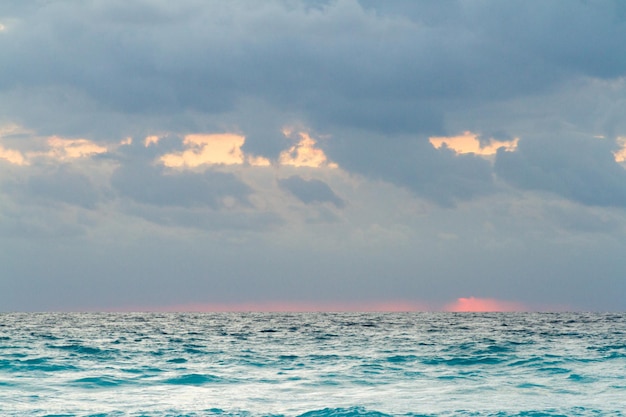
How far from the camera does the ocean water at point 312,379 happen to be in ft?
85.1

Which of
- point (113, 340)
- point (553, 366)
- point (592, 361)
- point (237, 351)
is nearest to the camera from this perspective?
point (553, 366)

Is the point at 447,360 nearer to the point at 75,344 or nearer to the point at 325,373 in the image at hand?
the point at 325,373

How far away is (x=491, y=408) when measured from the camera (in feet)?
84.7

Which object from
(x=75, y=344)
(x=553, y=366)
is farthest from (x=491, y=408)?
(x=75, y=344)

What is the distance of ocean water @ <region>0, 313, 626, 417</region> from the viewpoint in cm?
2595

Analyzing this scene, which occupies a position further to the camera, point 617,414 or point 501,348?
point 501,348

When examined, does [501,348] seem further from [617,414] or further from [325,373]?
[617,414]

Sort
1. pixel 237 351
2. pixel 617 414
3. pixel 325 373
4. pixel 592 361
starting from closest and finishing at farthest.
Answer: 1. pixel 617 414
2. pixel 325 373
3. pixel 592 361
4. pixel 237 351

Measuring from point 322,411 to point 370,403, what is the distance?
279 cm

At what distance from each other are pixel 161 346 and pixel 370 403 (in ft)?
91.5

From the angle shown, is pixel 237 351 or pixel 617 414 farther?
pixel 237 351

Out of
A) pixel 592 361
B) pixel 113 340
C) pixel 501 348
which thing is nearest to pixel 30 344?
pixel 113 340

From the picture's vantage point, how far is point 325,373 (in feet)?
117

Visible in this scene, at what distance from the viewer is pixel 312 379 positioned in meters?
33.4
